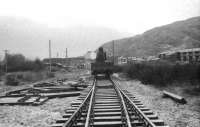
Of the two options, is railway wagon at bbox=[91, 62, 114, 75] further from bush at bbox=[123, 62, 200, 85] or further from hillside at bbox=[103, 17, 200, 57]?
hillside at bbox=[103, 17, 200, 57]

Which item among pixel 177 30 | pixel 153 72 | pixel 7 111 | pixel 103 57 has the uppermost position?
pixel 177 30

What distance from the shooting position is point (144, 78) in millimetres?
17531

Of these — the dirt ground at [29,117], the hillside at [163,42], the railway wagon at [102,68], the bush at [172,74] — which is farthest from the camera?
the hillside at [163,42]

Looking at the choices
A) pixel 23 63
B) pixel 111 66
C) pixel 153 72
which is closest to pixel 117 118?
pixel 153 72

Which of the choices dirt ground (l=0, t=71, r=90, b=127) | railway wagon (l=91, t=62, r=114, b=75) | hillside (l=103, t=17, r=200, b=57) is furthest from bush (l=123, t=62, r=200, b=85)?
hillside (l=103, t=17, r=200, b=57)

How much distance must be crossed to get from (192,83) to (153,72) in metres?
3.58

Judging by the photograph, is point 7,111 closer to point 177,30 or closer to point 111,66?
point 111,66

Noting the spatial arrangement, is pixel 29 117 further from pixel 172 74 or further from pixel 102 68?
pixel 102 68

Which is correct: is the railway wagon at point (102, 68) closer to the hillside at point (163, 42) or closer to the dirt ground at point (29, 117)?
the dirt ground at point (29, 117)

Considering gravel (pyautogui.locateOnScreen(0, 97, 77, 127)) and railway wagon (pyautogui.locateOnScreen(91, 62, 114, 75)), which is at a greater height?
railway wagon (pyautogui.locateOnScreen(91, 62, 114, 75))

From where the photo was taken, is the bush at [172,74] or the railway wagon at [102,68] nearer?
the bush at [172,74]

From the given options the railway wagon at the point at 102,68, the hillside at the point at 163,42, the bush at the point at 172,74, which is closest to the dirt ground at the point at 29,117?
the bush at the point at 172,74

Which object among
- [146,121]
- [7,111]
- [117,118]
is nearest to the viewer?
[146,121]

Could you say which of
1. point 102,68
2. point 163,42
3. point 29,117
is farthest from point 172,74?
point 163,42
